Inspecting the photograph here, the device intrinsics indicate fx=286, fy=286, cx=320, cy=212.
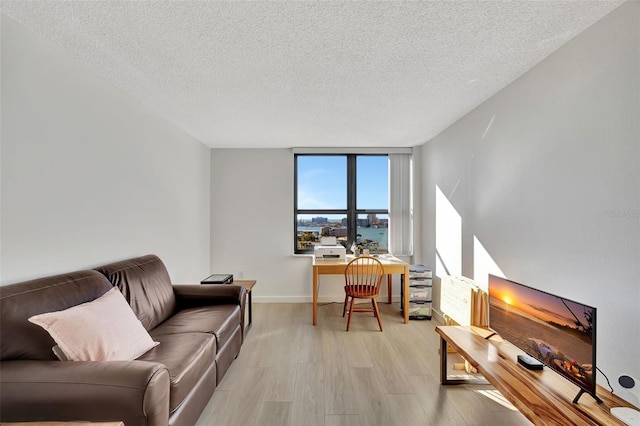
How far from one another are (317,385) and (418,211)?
9.93ft

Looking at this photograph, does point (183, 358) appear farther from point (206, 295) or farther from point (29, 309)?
point (206, 295)

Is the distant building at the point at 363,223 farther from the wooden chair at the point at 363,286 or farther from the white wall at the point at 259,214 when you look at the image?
the white wall at the point at 259,214

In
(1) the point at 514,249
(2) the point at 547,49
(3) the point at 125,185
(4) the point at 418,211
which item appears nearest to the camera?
(2) the point at 547,49

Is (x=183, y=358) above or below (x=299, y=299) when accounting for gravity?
above

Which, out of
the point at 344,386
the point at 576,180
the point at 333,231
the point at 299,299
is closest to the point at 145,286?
the point at 344,386

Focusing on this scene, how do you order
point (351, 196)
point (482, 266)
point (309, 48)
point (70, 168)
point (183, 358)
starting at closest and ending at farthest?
point (183, 358)
point (309, 48)
point (70, 168)
point (482, 266)
point (351, 196)

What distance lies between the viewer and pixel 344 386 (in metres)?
2.26

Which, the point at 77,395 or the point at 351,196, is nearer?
the point at 77,395

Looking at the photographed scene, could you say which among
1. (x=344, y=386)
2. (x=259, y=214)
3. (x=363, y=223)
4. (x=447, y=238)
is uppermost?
(x=259, y=214)

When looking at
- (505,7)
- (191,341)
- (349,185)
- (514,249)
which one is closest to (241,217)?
(349,185)

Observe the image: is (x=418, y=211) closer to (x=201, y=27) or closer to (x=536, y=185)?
(x=536, y=185)

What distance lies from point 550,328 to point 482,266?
115 cm

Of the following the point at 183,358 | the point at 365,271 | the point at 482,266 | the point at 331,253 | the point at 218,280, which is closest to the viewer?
the point at 183,358

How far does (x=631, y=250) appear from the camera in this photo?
4.67ft
